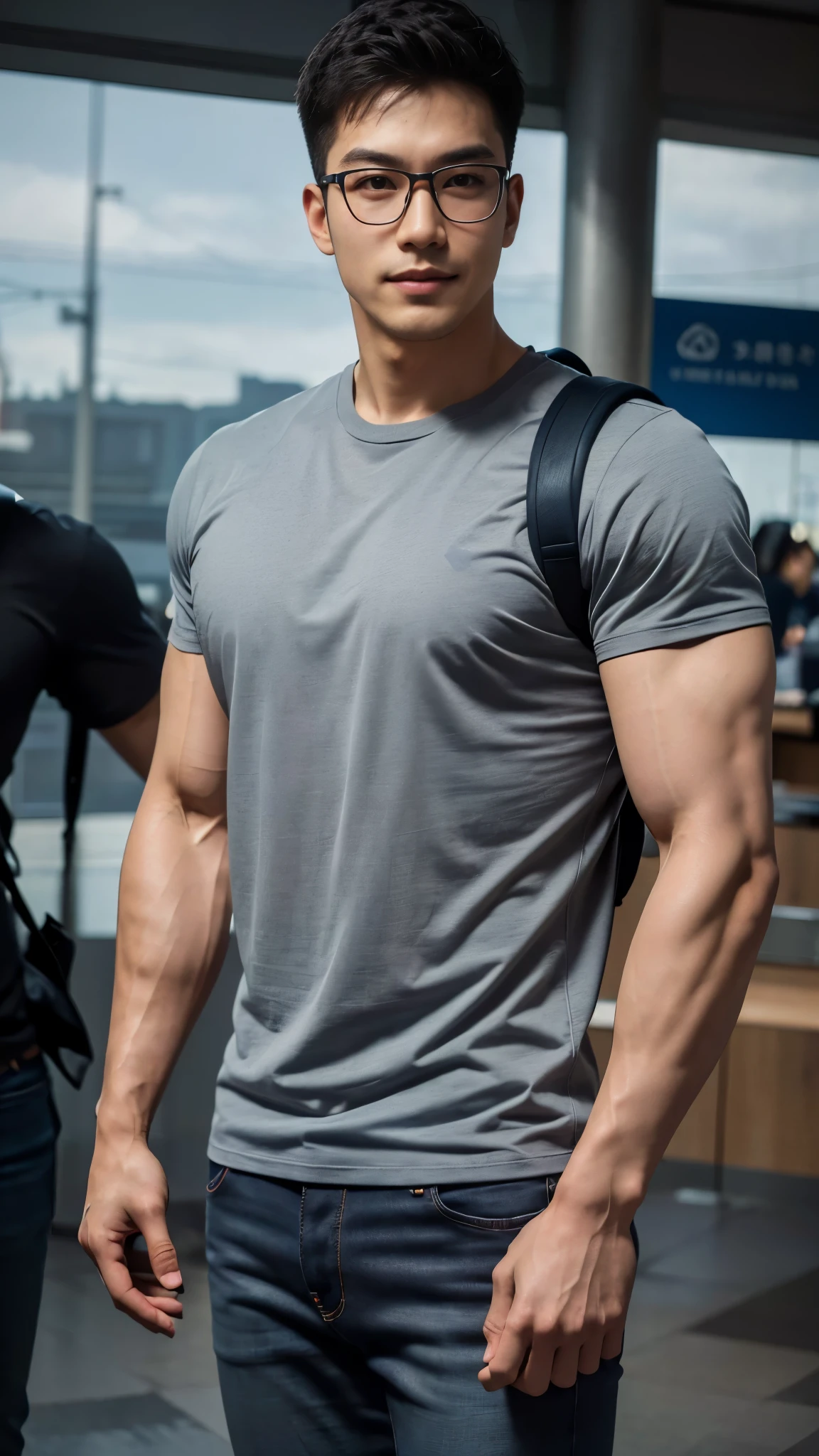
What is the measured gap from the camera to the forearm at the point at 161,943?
3.98ft

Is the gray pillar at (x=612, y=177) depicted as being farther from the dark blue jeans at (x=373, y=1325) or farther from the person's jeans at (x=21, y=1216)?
the dark blue jeans at (x=373, y=1325)

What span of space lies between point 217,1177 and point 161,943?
0.20 m

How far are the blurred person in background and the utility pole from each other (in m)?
2.22

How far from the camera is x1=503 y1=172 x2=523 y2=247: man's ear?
1.12 m

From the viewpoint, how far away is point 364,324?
1.13m

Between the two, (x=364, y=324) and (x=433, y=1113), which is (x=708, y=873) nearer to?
(x=433, y=1113)

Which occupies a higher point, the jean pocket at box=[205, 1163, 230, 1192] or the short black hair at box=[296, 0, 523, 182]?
the short black hair at box=[296, 0, 523, 182]

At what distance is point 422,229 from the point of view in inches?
40.7

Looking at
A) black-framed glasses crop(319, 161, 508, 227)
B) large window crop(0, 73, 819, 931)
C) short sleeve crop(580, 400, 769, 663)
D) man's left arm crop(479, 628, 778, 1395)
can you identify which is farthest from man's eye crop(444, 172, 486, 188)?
large window crop(0, 73, 819, 931)

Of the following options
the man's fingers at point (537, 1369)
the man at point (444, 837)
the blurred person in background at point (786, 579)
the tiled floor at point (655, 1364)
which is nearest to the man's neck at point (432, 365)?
the man at point (444, 837)

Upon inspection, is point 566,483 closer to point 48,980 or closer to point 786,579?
point 48,980

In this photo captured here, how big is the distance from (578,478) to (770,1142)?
2962 millimetres

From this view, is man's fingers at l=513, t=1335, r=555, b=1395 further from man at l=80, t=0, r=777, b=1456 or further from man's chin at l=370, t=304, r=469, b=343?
man's chin at l=370, t=304, r=469, b=343

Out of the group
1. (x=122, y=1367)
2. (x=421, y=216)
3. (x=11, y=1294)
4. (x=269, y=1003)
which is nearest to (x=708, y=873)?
(x=269, y=1003)
